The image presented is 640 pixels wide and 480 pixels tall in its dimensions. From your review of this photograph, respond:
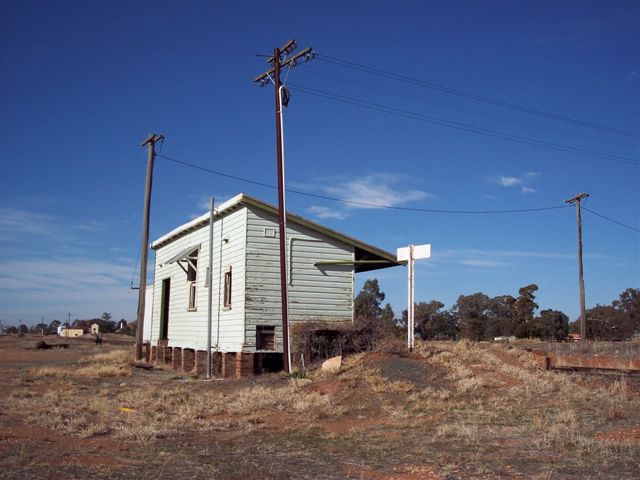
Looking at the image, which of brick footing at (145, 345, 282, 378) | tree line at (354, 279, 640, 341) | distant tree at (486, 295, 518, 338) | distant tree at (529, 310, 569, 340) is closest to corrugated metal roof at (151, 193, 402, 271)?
brick footing at (145, 345, 282, 378)

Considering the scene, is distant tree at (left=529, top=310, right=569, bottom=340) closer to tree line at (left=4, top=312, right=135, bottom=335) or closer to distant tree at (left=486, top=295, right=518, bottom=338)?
distant tree at (left=486, top=295, right=518, bottom=338)

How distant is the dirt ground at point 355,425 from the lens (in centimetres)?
746

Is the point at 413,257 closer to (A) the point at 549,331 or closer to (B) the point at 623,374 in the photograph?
(B) the point at 623,374

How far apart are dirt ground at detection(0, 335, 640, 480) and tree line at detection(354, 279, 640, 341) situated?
93.7ft

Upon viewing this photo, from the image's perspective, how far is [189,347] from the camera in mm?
24328

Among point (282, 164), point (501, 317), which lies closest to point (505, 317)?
point (501, 317)

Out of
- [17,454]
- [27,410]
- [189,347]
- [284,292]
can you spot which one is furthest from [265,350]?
[17,454]

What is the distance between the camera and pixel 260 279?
19.7 meters

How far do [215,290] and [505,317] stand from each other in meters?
48.4

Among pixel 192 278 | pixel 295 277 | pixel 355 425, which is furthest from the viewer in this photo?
pixel 192 278

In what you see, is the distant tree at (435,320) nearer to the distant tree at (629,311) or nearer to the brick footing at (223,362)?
the distant tree at (629,311)

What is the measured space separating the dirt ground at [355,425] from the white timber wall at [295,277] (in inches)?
108

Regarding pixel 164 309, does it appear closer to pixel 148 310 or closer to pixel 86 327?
pixel 148 310

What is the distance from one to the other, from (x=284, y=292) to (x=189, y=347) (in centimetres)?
788
